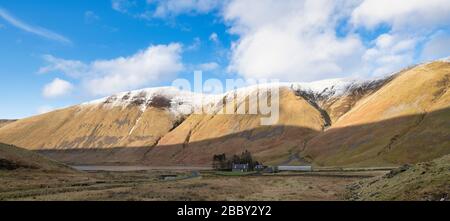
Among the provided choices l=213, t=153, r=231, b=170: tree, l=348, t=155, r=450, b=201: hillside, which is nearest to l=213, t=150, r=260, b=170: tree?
l=213, t=153, r=231, b=170: tree

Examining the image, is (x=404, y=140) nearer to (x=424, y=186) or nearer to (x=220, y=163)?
(x=220, y=163)

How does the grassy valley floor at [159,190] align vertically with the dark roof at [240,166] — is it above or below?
below

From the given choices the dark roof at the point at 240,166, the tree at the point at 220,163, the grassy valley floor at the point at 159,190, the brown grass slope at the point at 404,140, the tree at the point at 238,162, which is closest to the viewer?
the grassy valley floor at the point at 159,190

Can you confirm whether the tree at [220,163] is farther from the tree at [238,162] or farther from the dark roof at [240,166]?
the dark roof at [240,166]

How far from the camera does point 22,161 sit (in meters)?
113

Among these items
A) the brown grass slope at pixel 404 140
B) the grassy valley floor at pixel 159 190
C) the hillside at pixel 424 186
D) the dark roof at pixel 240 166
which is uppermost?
the brown grass slope at pixel 404 140

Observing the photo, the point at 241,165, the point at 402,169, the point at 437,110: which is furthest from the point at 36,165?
the point at 437,110

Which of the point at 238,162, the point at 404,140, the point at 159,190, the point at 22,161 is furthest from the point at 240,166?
the point at 159,190

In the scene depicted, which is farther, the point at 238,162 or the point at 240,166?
the point at 238,162

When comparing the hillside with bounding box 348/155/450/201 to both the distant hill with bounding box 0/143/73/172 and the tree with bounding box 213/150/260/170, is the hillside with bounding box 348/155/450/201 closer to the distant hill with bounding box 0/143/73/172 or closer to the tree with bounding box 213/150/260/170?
the distant hill with bounding box 0/143/73/172

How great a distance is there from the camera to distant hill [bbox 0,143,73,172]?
107 meters

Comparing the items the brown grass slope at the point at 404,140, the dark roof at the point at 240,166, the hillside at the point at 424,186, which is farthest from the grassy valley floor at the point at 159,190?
the brown grass slope at the point at 404,140

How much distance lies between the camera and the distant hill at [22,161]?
352 ft

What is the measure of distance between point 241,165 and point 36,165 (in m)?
79.7
